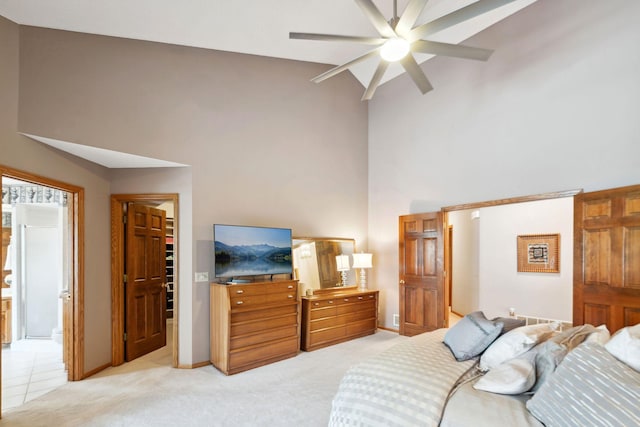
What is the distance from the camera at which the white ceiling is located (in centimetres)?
302

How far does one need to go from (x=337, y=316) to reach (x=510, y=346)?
2989mm

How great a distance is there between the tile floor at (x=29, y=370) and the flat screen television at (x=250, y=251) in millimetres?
2004

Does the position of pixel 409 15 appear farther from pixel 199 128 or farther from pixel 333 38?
pixel 199 128

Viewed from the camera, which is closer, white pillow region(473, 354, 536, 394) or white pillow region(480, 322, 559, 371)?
white pillow region(473, 354, 536, 394)

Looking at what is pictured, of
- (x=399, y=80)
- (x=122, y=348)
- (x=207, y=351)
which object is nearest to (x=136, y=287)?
(x=122, y=348)

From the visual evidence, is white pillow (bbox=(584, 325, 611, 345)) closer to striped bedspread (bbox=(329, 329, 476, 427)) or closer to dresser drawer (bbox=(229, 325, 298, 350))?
striped bedspread (bbox=(329, 329, 476, 427))

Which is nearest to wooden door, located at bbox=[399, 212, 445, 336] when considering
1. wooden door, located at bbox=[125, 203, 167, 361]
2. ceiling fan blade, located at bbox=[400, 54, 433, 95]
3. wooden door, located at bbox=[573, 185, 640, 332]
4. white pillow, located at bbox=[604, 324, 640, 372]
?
wooden door, located at bbox=[573, 185, 640, 332]

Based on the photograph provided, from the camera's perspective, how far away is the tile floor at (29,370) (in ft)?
10.7

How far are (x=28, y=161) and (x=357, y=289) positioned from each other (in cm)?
445

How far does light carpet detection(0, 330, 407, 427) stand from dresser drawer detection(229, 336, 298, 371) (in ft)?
0.34

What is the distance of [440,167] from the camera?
5.01 metres

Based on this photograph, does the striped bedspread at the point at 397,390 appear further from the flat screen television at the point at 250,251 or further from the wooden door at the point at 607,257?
the flat screen television at the point at 250,251

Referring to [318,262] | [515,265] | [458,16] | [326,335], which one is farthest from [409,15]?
[515,265]

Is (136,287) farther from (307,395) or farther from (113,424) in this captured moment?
(307,395)
